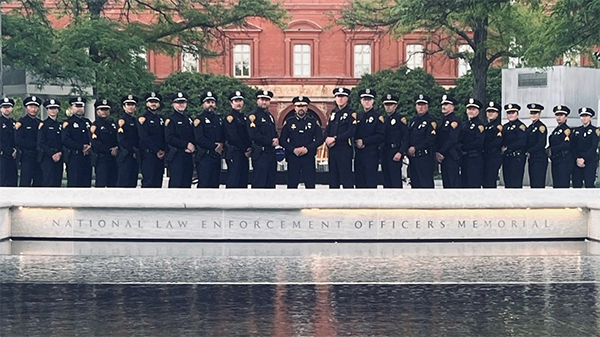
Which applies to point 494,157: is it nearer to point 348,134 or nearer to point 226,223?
point 348,134

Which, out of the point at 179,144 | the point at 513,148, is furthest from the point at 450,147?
the point at 179,144

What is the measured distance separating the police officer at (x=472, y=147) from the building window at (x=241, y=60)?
44009 millimetres

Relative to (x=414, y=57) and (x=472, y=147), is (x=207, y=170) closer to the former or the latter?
(x=472, y=147)

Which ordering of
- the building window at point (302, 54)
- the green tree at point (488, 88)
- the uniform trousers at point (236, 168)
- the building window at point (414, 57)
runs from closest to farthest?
1. the uniform trousers at point (236, 168)
2. the green tree at point (488, 88)
3. the building window at point (414, 57)
4. the building window at point (302, 54)

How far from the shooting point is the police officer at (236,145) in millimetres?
16094

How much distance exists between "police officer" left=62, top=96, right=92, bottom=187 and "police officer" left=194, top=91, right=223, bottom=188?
178 centimetres

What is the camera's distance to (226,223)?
13945 mm

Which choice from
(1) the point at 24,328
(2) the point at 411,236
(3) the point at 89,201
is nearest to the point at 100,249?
(3) the point at 89,201

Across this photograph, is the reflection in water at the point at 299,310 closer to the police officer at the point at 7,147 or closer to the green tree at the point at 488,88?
the police officer at the point at 7,147

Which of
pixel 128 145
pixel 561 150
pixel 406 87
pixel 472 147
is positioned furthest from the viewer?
pixel 406 87

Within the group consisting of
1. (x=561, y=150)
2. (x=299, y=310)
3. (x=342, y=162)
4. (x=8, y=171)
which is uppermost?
(x=561, y=150)

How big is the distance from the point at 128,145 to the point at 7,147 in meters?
2.35

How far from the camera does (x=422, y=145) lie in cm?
1622

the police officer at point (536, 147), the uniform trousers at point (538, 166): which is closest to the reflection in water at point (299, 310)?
the police officer at point (536, 147)
